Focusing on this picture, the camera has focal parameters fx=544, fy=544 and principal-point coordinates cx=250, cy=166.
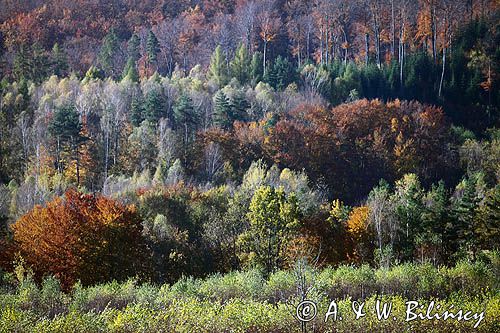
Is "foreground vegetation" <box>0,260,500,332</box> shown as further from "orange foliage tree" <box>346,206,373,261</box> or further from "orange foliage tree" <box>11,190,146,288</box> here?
"orange foliage tree" <box>346,206,373,261</box>

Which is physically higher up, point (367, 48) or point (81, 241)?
point (367, 48)

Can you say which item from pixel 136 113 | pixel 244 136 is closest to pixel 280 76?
pixel 244 136

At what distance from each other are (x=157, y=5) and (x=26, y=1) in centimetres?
2405

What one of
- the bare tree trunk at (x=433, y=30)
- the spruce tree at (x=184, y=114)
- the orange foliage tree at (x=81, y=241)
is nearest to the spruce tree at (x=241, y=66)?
the spruce tree at (x=184, y=114)

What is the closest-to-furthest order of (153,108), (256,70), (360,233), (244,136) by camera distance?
(360,233) < (153,108) < (244,136) < (256,70)

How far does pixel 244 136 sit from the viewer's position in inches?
2202

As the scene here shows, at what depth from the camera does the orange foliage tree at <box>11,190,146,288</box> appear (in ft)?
102

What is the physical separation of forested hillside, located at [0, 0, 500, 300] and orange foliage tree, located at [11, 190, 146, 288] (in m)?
0.10

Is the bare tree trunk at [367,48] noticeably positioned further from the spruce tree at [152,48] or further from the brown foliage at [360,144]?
the spruce tree at [152,48]

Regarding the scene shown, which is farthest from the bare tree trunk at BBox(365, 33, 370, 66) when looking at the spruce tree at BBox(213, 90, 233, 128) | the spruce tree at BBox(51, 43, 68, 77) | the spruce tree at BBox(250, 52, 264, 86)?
the spruce tree at BBox(51, 43, 68, 77)

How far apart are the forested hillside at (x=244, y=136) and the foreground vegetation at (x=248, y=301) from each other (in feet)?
30.3

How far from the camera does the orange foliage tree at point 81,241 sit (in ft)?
102

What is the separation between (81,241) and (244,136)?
2695cm

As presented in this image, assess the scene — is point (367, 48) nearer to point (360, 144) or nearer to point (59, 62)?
point (360, 144)
